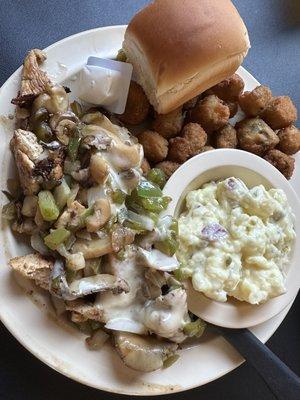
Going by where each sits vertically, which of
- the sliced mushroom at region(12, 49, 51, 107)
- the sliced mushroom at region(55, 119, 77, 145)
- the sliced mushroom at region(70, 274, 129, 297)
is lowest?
the sliced mushroom at region(70, 274, 129, 297)

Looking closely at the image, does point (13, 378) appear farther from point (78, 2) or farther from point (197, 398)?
point (78, 2)

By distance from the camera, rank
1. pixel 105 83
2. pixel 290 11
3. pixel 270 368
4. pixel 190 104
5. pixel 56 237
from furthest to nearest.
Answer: pixel 290 11, pixel 190 104, pixel 105 83, pixel 270 368, pixel 56 237

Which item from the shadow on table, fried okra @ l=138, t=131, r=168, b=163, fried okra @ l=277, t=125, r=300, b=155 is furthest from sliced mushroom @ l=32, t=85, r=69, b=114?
the shadow on table

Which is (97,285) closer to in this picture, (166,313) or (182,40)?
(166,313)

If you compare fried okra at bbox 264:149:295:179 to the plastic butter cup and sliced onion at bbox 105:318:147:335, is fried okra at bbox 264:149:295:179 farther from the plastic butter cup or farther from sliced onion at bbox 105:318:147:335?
sliced onion at bbox 105:318:147:335

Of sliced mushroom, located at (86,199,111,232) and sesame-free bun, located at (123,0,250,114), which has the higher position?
sesame-free bun, located at (123,0,250,114)

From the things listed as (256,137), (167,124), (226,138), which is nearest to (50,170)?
(167,124)
